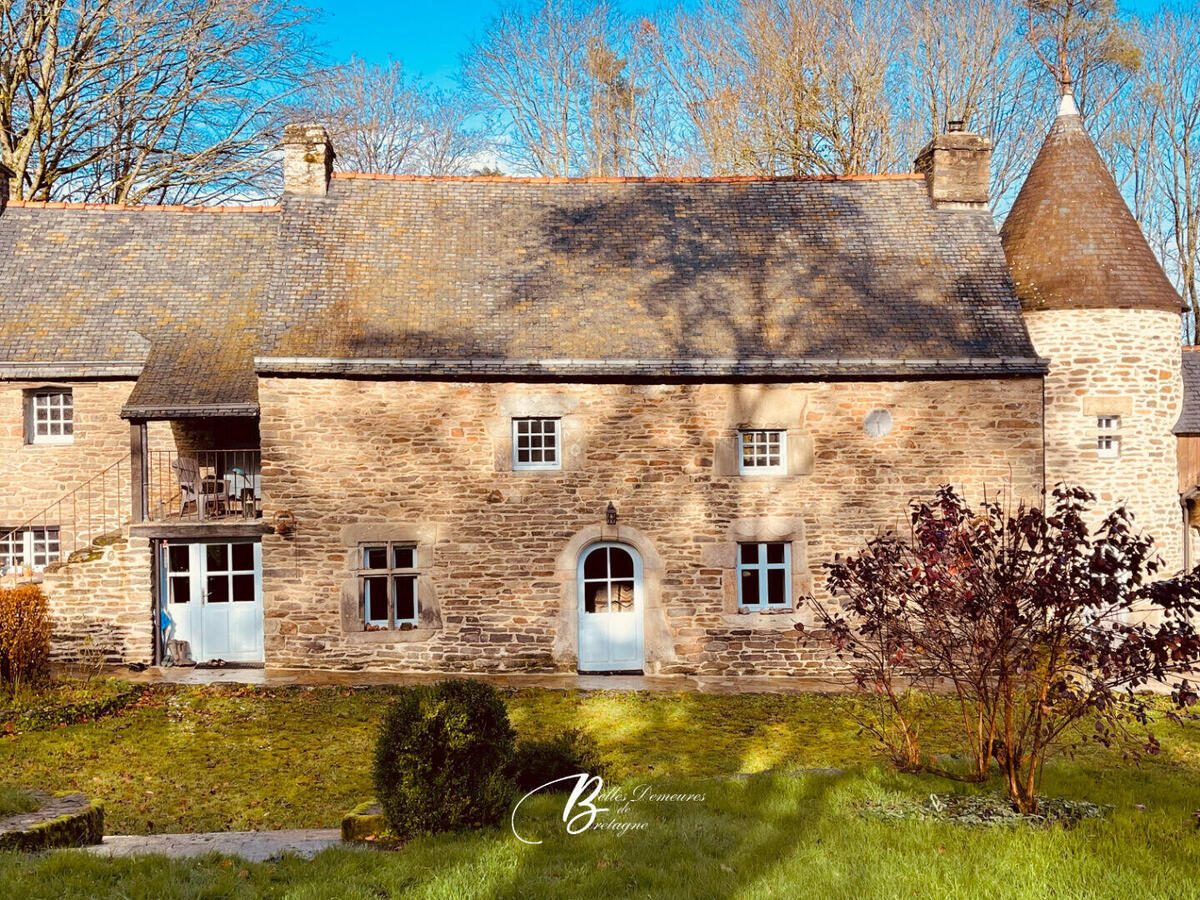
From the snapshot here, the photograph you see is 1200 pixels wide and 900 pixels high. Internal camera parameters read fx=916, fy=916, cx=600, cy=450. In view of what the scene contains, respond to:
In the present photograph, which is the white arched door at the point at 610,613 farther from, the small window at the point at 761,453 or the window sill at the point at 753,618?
the small window at the point at 761,453

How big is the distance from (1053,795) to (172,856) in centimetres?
628

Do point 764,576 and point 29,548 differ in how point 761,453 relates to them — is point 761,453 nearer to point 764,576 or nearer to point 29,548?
point 764,576

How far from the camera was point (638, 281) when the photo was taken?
14227 millimetres

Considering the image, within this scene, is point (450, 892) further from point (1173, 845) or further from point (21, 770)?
point (21, 770)

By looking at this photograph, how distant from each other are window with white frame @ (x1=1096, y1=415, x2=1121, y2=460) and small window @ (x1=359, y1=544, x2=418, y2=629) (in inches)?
402

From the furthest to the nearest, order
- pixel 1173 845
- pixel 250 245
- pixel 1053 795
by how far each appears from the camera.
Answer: pixel 250 245 < pixel 1053 795 < pixel 1173 845

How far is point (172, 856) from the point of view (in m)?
5.96

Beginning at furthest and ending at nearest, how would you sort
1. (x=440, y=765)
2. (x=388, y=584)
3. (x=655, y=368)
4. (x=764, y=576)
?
(x=764, y=576) < (x=388, y=584) < (x=655, y=368) < (x=440, y=765)

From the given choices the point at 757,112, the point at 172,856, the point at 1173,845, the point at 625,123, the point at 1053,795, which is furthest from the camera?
the point at 625,123

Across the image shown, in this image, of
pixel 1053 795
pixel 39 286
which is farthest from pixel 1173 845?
pixel 39 286

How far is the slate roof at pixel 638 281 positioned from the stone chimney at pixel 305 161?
0.22 m

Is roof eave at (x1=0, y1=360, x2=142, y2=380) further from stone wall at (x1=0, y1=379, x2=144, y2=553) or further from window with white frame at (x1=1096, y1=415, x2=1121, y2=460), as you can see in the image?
window with white frame at (x1=1096, y1=415, x2=1121, y2=460)

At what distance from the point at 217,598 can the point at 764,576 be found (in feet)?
27.2

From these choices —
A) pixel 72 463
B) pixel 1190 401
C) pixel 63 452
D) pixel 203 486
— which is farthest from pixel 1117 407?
pixel 63 452
